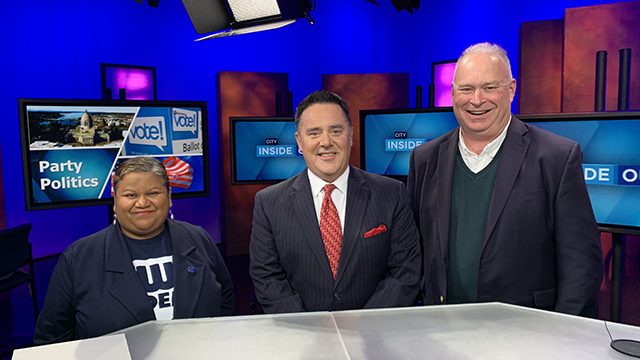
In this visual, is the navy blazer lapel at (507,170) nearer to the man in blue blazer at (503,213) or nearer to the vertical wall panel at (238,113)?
the man in blue blazer at (503,213)

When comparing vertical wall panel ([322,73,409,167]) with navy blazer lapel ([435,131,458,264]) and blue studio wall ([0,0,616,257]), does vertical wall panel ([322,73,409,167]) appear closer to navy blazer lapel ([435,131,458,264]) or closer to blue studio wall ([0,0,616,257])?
blue studio wall ([0,0,616,257])

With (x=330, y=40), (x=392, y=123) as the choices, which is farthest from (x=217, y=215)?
(x=392, y=123)

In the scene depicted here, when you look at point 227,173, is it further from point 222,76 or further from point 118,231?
point 118,231

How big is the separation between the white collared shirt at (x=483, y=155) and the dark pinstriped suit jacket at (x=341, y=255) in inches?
12.5

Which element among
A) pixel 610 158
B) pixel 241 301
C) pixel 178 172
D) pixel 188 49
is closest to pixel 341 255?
pixel 610 158

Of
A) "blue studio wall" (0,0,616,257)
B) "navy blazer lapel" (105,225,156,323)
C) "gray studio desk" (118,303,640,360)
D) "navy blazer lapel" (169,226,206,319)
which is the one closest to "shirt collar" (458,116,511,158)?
"gray studio desk" (118,303,640,360)

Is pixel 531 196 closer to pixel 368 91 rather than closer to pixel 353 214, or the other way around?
pixel 353 214

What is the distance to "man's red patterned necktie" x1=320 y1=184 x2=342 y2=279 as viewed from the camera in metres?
1.72

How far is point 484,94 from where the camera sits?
68.7 inches

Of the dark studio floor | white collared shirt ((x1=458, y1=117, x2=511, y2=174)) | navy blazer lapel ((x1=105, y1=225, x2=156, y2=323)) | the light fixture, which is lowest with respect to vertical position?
the dark studio floor

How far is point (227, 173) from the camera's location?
17.8ft

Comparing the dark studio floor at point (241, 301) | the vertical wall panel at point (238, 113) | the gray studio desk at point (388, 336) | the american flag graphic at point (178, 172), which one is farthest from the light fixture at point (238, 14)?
the vertical wall panel at point (238, 113)

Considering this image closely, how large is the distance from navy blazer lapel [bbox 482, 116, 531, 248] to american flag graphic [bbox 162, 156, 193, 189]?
8.52ft

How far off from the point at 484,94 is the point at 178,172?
260cm
